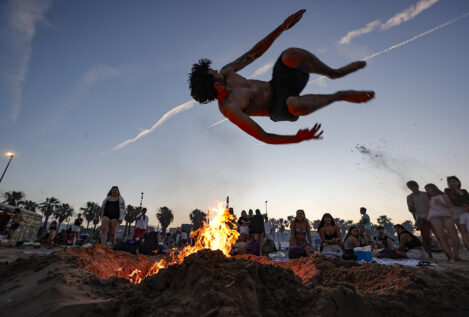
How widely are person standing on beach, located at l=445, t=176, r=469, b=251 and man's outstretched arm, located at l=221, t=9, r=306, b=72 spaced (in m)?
5.77

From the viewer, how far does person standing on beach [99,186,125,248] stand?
269 inches

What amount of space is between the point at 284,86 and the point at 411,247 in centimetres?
614

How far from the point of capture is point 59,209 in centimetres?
6562

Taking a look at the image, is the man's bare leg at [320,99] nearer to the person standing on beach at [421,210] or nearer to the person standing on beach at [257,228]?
the person standing on beach at [421,210]

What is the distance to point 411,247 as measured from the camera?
6.12 meters

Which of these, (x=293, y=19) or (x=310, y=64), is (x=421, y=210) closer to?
(x=310, y=64)

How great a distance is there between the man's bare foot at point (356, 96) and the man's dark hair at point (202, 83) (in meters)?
1.55

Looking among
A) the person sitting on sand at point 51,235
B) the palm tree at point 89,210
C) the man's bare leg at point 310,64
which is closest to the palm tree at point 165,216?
the palm tree at point 89,210

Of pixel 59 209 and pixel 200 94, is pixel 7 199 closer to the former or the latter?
pixel 59 209

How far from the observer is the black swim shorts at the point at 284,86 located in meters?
2.78

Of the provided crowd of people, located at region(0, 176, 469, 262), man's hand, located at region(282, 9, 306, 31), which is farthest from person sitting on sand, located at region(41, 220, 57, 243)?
man's hand, located at region(282, 9, 306, 31)

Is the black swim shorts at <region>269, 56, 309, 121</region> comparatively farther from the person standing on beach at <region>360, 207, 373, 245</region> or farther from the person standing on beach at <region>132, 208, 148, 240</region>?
the person standing on beach at <region>360, 207, 373, 245</region>

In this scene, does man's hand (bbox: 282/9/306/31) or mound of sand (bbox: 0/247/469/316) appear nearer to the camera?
mound of sand (bbox: 0/247/469/316)

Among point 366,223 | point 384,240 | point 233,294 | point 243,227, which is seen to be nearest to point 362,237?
point 384,240
